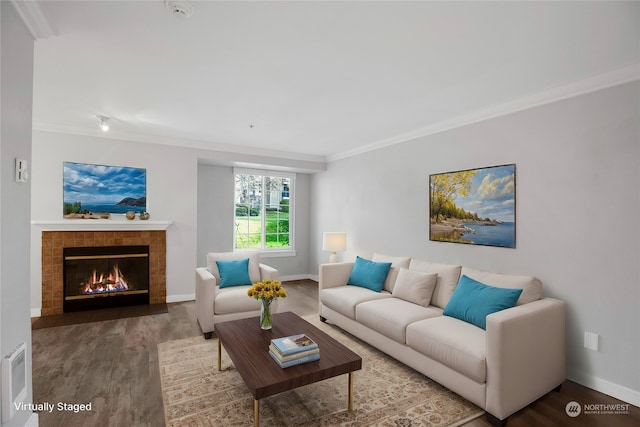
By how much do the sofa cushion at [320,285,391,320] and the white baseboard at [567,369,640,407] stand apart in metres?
1.72

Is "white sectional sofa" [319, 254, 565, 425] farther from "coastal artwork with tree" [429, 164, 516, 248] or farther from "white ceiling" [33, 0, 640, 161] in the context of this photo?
"white ceiling" [33, 0, 640, 161]

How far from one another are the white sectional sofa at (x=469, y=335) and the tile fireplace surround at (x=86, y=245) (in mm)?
2844

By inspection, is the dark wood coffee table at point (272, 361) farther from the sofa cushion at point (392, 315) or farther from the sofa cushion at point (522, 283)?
the sofa cushion at point (522, 283)

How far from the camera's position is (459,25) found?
6.32 ft

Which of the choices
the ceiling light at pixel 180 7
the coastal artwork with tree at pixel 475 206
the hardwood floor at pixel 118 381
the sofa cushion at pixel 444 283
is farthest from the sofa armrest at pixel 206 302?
the coastal artwork with tree at pixel 475 206

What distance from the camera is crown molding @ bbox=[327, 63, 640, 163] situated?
2424 millimetres

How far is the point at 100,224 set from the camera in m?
4.35

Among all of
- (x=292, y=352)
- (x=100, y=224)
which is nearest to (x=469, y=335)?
(x=292, y=352)

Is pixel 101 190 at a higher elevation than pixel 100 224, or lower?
higher

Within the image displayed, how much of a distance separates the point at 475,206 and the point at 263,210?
4107 mm

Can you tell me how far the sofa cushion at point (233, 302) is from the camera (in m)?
3.51

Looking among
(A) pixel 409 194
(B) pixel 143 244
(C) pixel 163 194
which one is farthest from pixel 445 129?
(B) pixel 143 244

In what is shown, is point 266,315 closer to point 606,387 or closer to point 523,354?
point 523,354

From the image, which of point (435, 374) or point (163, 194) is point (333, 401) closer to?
point (435, 374)
